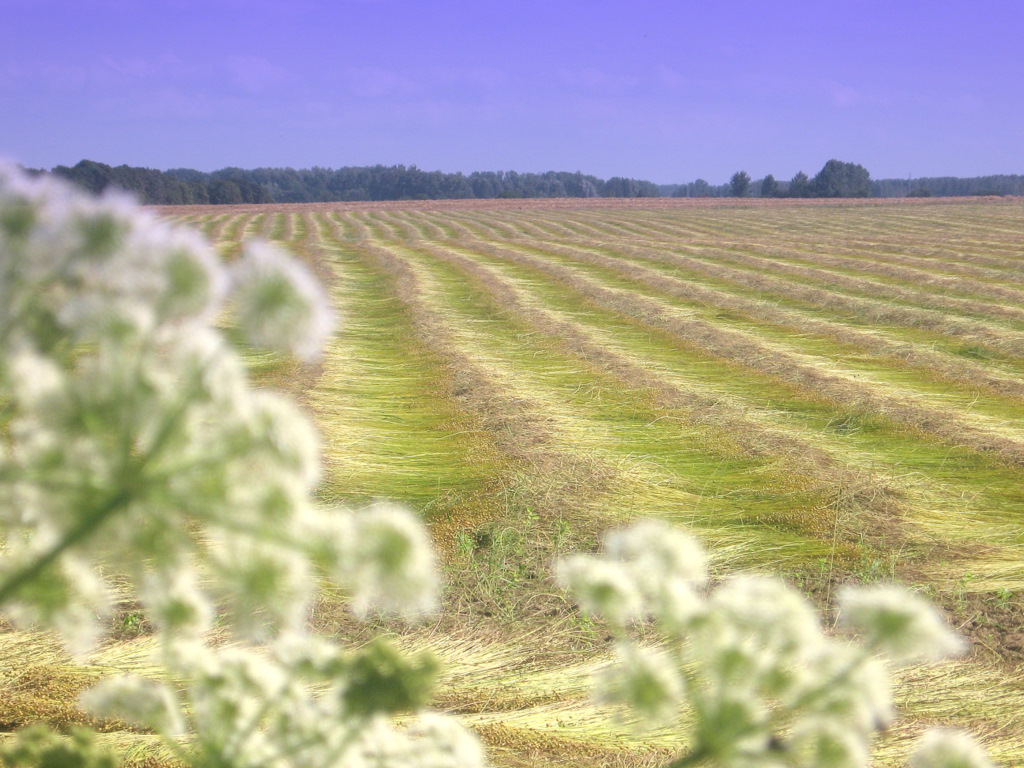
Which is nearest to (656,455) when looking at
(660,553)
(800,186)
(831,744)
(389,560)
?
(660,553)

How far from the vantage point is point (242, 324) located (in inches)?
25.2

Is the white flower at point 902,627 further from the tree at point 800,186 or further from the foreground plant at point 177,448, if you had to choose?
the tree at point 800,186

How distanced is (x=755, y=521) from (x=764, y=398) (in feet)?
9.40

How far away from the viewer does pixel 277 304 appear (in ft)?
2.13

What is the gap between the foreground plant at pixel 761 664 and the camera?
25.7 inches

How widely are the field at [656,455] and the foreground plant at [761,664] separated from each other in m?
2.40

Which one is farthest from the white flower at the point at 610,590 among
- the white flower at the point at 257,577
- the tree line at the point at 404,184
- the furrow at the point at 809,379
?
the tree line at the point at 404,184

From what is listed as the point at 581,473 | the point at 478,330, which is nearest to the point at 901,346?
the point at 478,330

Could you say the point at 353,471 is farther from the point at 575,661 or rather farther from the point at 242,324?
the point at 242,324

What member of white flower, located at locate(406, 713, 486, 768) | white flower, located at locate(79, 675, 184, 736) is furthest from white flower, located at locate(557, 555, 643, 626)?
white flower, located at locate(79, 675, 184, 736)

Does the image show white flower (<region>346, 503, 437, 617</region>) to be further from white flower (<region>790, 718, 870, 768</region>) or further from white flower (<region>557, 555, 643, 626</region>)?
white flower (<region>790, 718, 870, 768</region>)

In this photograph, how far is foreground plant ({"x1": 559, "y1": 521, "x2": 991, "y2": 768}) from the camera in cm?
65

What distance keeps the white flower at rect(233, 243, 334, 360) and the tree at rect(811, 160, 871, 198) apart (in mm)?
94433

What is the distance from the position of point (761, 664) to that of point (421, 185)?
371 feet
